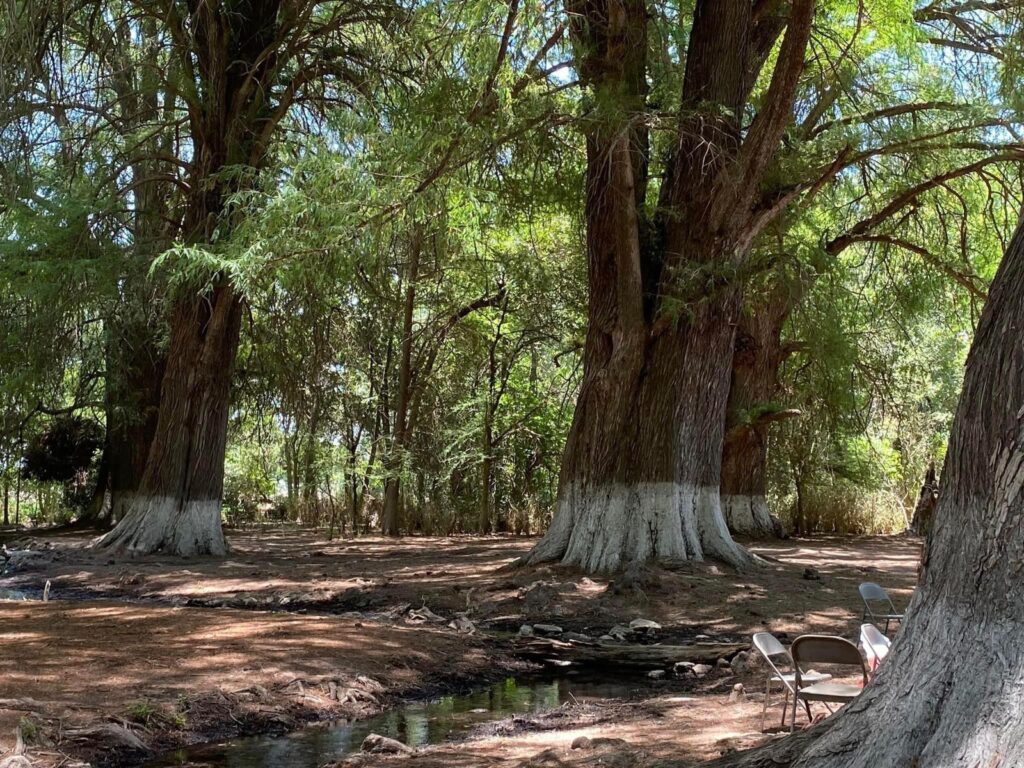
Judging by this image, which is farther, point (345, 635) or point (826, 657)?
point (345, 635)

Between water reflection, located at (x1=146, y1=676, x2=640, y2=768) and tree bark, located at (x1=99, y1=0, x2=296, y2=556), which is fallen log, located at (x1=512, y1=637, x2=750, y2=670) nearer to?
water reflection, located at (x1=146, y1=676, x2=640, y2=768)

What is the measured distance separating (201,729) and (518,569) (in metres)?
7.08

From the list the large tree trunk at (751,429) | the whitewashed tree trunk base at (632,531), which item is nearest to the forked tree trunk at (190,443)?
the whitewashed tree trunk base at (632,531)

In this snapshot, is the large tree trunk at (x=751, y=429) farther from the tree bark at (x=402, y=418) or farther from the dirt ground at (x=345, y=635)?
the tree bark at (x=402, y=418)

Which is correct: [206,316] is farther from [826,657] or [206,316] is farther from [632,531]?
[826,657]

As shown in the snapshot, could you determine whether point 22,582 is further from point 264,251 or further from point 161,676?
point 161,676

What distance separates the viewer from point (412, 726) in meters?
7.48

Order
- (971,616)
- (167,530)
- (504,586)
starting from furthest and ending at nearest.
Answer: (167,530) → (504,586) → (971,616)

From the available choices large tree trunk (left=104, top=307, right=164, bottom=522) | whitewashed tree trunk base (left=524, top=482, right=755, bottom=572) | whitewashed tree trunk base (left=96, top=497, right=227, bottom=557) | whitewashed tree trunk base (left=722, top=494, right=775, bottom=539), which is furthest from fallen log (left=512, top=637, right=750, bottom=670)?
large tree trunk (left=104, top=307, right=164, bottom=522)

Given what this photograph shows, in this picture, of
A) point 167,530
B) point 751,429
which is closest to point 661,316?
point 751,429

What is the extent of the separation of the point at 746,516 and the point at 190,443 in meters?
10.9

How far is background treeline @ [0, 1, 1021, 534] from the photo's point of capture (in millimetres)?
12141

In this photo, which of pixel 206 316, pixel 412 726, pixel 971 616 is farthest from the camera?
pixel 206 316

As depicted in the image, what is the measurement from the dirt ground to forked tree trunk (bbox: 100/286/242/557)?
0.81 meters
